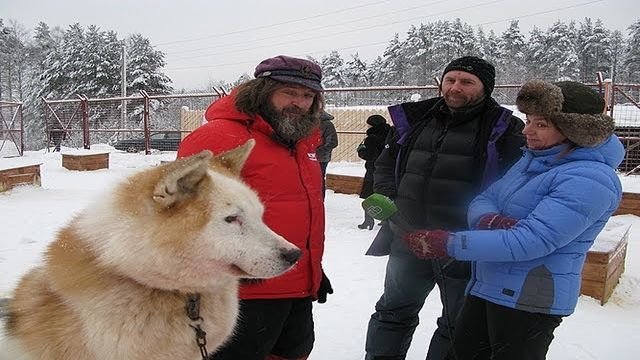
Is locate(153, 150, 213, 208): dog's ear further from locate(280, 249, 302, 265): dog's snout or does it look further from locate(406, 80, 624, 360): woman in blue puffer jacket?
locate(406, 80, 624, 360): woman in blue puffer jacket

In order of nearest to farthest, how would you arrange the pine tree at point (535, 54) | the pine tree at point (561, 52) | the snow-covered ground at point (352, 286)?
the snow-covered ground at point (352, 286) → the pine tree at point (561, 52) → the pine tree at point (535, 54)

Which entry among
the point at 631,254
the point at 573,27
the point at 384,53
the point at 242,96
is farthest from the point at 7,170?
the point at 573,27

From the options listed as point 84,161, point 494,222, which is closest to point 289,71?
point 494,222

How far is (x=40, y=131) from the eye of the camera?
32812 millimetres

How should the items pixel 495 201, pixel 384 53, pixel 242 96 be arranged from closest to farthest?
pixel 242 96 < pixel 495 201 < pixel 384 53

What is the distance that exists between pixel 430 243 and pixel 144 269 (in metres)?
1.19

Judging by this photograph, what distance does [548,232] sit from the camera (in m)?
1.74

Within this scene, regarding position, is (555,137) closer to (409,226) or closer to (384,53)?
(409,226)

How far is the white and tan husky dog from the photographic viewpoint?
1.37 metres

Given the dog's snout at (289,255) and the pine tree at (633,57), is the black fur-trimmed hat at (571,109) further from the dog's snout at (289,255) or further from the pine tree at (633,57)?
the pine tree at (633,57)

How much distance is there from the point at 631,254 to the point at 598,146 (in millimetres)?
4603

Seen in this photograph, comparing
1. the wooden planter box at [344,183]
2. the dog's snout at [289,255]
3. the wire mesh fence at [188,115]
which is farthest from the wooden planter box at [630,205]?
the dog's snout at [289,255]

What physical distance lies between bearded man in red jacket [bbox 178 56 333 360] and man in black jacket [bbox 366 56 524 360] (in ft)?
2.19

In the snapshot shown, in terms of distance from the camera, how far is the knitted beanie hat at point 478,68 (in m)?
2.39
